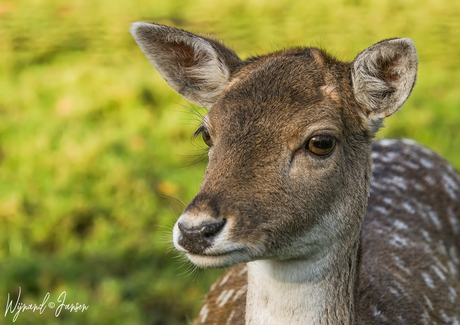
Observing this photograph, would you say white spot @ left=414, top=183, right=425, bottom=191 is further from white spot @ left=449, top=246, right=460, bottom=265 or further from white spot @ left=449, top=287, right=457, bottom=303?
white spot @ left=449, top=287, right=457, bottom=303

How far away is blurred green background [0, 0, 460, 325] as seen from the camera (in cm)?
444

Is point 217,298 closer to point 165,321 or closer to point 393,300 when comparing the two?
point 165,321

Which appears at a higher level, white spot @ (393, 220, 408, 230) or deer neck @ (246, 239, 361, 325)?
white spot @ (393, 220, 408, 230)

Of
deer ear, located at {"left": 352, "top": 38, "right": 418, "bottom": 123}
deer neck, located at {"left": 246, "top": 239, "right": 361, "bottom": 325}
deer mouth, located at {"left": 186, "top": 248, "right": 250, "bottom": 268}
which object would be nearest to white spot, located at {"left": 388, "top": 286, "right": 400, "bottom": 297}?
deer neck, located at {"left": 246, "top": 239, "right": 361, "bottom": 325}

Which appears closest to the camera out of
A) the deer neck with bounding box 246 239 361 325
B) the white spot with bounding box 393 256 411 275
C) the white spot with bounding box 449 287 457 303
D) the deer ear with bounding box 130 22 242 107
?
the deer neck with bounding box 246 239 361 325

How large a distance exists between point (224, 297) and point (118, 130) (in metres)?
3.33

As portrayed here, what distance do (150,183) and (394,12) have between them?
6.65m

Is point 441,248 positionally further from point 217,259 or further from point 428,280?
point 217,259

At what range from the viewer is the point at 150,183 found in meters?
5.61

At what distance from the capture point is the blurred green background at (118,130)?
4438 mm

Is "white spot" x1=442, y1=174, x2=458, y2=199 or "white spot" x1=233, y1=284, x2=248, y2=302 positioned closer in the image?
"white spot" x1=233, y1=284, x2=248, y2=302

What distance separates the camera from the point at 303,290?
2.60 meters

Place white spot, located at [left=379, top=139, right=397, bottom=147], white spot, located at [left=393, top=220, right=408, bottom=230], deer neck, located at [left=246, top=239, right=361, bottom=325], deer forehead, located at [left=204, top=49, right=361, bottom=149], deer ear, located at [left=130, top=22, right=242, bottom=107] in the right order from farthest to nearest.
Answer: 1. white spot, located at [left=379, top=139, right=397, bottom=147]
2. white spot, located at [left=393, top=220, right=408, bottom=230]
3. deer ear, located at [left=130, top=22, right=242, bottom=107]
4. deer neck, located at [left=246, top=239, right=361, bottom=325]
5. deer forehead, located at [left=204, top=49, right=361, bottom=149]

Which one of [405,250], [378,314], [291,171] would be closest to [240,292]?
[378,314]
